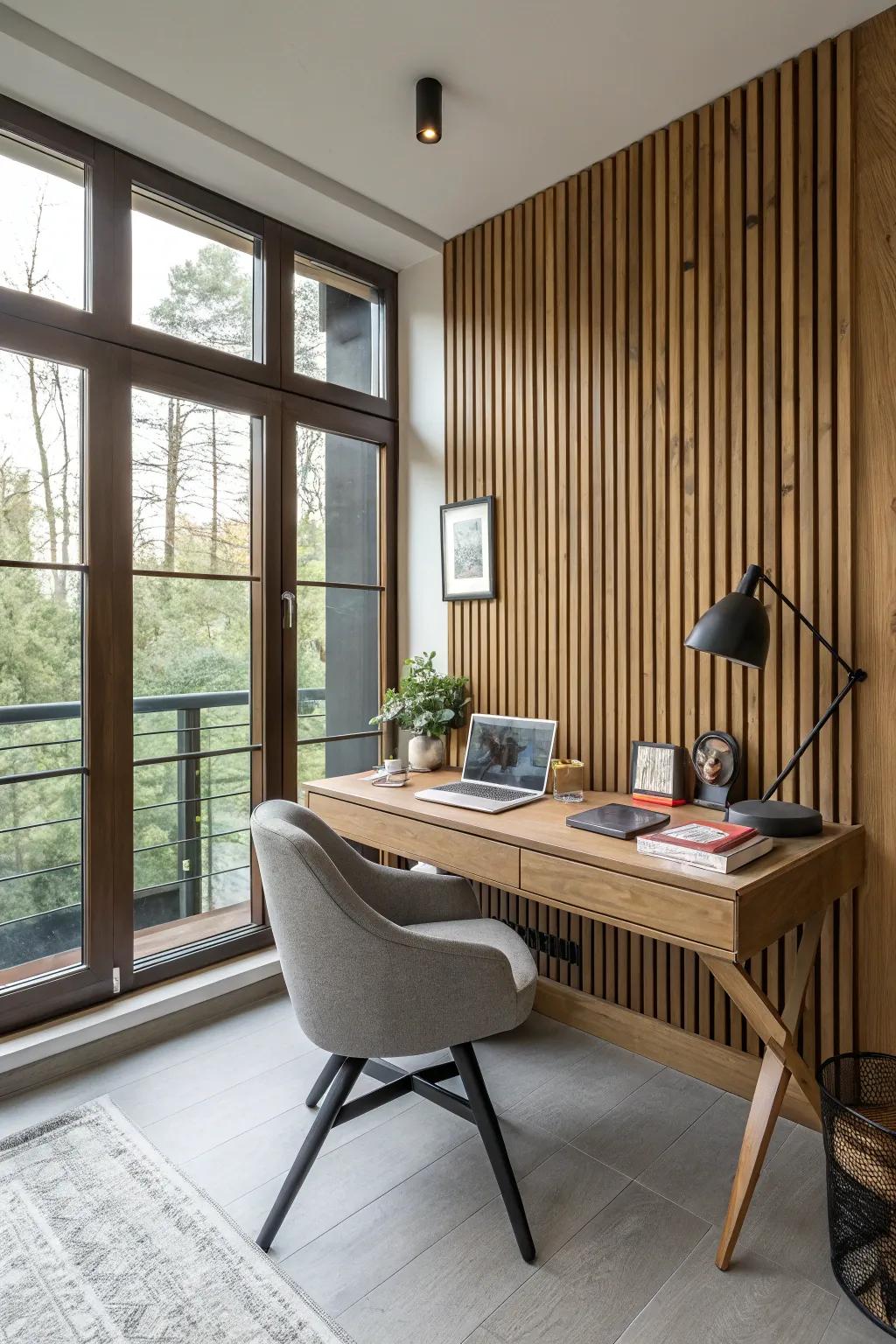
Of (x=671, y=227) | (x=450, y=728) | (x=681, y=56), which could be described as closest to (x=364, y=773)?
(x=450, y=728)

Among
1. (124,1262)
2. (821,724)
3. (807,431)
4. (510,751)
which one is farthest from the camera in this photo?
(510,751)

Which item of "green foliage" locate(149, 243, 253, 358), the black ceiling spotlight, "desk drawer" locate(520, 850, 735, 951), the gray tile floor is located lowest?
the gray tile floor

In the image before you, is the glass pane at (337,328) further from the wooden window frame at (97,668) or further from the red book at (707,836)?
the red book at (707,836)

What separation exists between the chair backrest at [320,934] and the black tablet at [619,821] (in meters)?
0.64

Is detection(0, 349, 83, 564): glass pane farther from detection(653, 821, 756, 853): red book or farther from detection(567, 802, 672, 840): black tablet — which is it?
detection(653, 821, 756, 853): red book

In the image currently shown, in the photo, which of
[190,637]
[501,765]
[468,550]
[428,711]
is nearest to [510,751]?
[501,765]

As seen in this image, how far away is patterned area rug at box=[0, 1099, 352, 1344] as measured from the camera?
4.75ft

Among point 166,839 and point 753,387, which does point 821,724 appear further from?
point 166,839

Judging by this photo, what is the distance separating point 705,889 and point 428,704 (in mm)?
1491

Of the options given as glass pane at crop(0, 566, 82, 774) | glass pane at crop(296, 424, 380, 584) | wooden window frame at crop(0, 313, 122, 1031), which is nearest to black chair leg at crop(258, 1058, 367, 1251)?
wooden window frame at crop(0, 313, 122, 1031)

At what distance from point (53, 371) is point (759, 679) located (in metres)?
2.32

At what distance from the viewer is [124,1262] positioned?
62.6 inches

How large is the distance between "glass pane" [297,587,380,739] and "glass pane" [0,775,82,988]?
2.98 ft

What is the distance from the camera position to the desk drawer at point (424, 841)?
80.9 inches
